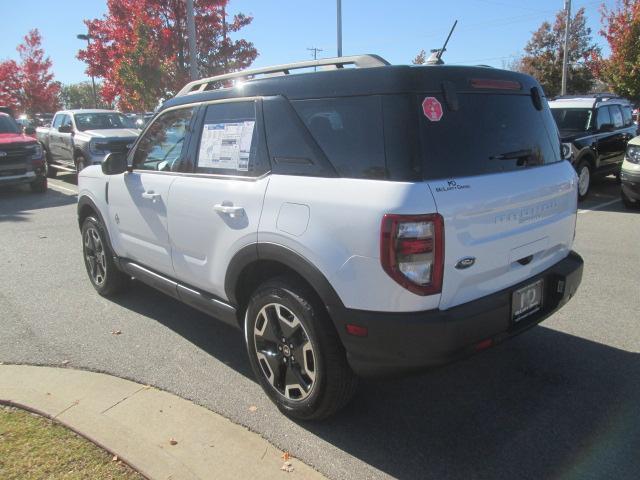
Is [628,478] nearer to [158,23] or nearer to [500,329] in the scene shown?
[500,329]

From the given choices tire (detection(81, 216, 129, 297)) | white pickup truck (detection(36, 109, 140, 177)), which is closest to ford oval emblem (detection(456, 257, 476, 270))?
tire (detection(81, 216, 129, 297))

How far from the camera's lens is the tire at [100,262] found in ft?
16.2

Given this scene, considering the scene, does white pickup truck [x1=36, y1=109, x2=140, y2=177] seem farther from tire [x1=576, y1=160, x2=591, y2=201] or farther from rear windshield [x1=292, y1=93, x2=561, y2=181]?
rear windshield [x1=292, y1=93, x2=561, y2=181]

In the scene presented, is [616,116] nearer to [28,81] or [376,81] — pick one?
[376,81]

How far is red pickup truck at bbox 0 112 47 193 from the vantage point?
11.9 m

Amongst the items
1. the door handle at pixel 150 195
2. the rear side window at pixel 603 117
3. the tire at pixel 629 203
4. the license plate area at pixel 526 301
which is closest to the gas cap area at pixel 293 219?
the license plate area at pixel 526 301

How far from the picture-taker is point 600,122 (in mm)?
10484

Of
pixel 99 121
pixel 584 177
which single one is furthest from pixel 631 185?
pixel 99 121

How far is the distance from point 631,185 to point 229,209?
Result: 7.87 meters

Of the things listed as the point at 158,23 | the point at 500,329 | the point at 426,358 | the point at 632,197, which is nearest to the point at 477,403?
the point at 500,329

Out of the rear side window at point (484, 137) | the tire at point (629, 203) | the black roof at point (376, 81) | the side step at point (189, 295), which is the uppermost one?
the black roof at point (376, 81)

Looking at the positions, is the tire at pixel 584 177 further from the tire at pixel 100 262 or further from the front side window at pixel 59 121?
the front side window at pixel 59 121

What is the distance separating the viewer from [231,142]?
333 cm

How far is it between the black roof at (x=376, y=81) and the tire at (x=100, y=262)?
96.6 inches
